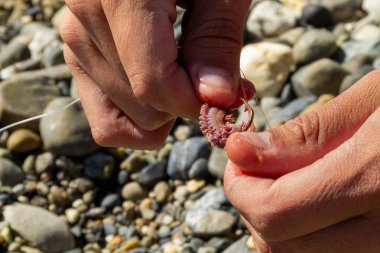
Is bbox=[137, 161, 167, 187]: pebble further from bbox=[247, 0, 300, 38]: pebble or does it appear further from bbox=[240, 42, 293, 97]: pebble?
bbox=[247, 0, 300, 38]: pebble

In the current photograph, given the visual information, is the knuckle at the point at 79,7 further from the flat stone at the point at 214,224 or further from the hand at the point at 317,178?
the flat stone at the point at 214,224

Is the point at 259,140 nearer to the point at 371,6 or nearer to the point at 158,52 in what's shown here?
the point at 158,52

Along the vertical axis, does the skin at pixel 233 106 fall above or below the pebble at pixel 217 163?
above

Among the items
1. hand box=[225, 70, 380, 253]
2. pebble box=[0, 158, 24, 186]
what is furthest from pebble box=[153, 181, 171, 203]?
hand box=[225, 70, 380, 253]

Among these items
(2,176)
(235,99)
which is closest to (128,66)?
(235,99)

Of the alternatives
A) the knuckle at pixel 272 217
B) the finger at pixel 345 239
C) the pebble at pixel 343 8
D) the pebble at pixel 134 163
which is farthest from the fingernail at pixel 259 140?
the pebble at pixel 343 8

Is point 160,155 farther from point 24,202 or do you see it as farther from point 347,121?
point 347,121

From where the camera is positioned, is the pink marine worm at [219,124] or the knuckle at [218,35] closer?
the pink marine worm at [219,124]
